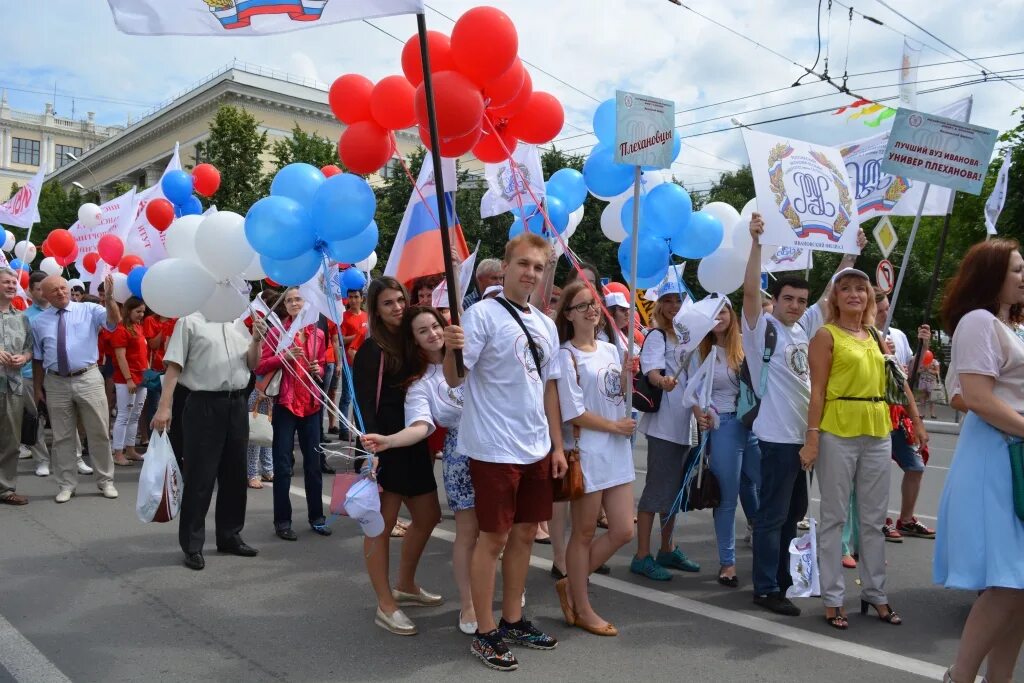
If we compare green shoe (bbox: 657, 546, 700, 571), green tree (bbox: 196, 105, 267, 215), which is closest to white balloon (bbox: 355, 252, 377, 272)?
green shoe (bbox: 657, 546, 700, 571)

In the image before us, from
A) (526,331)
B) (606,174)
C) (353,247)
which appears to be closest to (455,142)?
(353,247)

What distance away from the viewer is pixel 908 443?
6.48 meters

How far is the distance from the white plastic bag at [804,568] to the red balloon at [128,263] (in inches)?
328

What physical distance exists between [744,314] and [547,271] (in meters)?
Result: 1.21

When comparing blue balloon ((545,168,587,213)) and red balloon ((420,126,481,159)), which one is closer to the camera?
red balloon ((420,126,481,159))

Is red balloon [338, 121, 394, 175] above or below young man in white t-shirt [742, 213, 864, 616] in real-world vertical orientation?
above

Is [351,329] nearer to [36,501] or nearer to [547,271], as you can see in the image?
[36,501]

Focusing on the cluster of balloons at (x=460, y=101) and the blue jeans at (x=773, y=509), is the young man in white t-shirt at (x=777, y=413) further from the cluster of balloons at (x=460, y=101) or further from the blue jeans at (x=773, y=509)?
the cluster of balloons at (x=460, y=101)

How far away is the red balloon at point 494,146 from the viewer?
18.1 feet

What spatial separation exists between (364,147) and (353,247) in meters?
0.82

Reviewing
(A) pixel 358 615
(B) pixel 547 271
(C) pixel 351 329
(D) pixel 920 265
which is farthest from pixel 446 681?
(D) pixel 920 265

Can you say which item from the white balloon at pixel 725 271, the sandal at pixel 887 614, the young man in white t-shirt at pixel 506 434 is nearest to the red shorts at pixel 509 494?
the young man in white t-shirt at pixel 506 434

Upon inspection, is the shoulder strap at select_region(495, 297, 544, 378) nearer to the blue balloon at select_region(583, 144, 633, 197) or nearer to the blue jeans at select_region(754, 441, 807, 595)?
the blue jeans at select_region(754, 441, 807, 595)

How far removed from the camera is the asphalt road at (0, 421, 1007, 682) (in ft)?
12.7
